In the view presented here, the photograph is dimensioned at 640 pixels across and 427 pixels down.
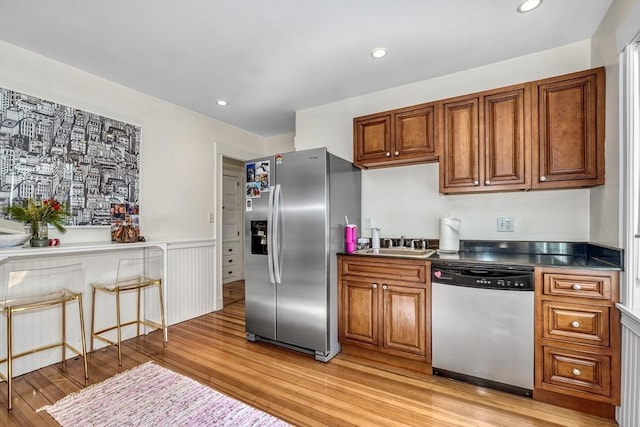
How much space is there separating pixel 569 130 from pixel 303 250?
222 centimetres

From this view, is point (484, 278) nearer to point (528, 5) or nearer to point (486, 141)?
point (486, 141)

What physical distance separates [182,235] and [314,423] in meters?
2.63

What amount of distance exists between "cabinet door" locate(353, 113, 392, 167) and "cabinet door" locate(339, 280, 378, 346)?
120 centimetres

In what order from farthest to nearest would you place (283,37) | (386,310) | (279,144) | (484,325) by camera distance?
1. (279,144)
2. (386,310)
3. (283,37)
4. (484,325)

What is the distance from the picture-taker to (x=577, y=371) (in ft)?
5.75

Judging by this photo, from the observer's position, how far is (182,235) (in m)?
3.50

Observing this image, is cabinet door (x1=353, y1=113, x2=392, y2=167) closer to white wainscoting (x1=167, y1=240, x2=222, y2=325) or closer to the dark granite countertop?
the dark granite countertop

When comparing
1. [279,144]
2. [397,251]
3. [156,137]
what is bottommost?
[397,251]

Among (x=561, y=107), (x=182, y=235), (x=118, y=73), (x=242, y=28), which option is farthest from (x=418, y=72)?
(x=182, y=235)

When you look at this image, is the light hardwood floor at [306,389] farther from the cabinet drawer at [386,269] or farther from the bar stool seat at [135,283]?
the cabinet drawer at [386,269]

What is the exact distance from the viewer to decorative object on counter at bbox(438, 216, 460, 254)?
99.3 inches

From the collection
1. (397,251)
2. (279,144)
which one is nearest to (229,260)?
(279,144)

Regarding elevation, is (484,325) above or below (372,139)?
below

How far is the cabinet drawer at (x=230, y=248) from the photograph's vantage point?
548 cm
